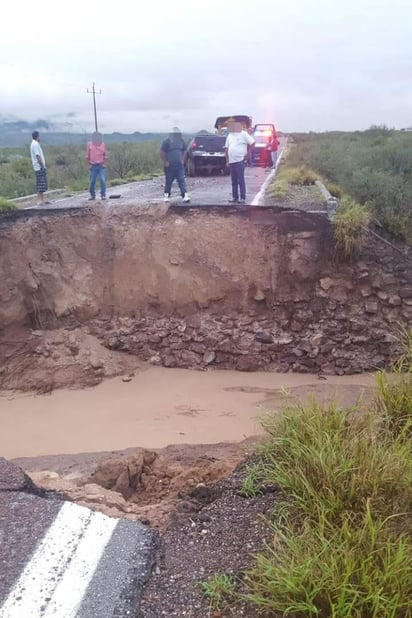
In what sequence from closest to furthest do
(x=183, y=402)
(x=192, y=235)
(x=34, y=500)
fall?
1. (x=34, y=500)
2. (x=183, y=402)
3. (x=192, y=235)

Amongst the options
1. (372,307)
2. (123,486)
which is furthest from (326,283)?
(123,486)

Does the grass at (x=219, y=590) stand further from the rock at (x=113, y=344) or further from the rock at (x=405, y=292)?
the rock at (x=405, y=292)

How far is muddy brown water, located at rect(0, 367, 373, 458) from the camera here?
8.07m

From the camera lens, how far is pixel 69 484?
5500mm

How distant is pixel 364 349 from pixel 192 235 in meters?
3.62

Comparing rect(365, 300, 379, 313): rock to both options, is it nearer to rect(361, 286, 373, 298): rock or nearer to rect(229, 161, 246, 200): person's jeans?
rect(361, 286, 373, 298): rock

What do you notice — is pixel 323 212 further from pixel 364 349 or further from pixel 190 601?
pixel 190 601

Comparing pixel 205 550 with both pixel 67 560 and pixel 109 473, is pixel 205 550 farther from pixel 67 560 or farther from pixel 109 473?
pixel 109 473

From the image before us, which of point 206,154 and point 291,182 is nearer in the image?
point 291,182

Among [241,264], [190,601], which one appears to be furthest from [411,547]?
[241,264]

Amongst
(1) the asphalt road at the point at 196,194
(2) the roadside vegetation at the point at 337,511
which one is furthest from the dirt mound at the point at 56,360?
(2) the roadside vegetation at the point at 337,511

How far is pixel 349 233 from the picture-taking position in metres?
10.0

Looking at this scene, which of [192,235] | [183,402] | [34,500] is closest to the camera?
[34,500]

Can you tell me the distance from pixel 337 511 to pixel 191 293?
287 inches
